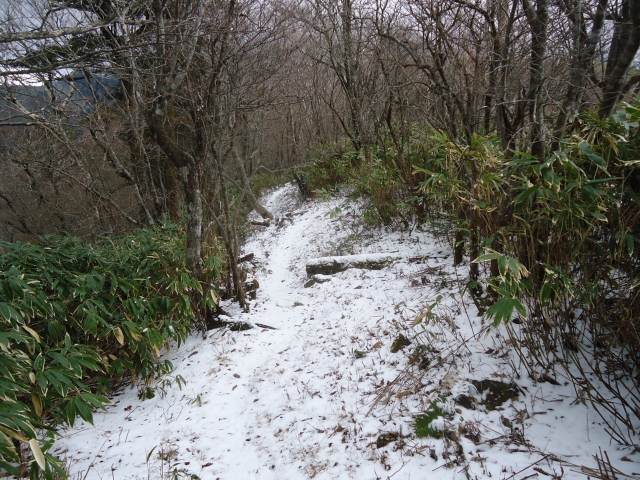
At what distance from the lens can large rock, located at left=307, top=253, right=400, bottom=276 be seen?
225 inches

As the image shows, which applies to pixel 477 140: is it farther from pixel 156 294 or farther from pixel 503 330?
pixel 156 294

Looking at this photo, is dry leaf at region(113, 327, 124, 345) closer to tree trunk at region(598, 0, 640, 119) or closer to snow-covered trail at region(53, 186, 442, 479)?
snow-covered trail at region(53, 186, 442, 479)

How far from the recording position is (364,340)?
3.87 m

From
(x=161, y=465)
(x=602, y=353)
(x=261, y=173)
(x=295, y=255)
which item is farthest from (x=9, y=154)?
(x=602, y=353)

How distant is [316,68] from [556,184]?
10.6 m

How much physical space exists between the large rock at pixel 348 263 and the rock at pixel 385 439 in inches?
129

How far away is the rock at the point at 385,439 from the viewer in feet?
8.28

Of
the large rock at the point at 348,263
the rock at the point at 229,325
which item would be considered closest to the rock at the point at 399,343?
the rock at the point at 229,325

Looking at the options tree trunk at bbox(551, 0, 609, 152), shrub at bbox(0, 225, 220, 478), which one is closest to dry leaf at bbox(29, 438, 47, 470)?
shrub at bbox(0, 225, 220, 478)

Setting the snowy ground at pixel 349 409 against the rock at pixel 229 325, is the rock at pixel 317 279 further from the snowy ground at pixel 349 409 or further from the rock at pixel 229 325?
the rock at pixel 229 325

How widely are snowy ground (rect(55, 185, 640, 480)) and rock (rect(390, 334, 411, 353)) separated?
6 cm

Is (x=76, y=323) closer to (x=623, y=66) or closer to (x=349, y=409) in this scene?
(x=349, y=409)

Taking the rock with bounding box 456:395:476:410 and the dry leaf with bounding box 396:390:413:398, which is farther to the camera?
the dry leaf with bounding box 396:390:413:398

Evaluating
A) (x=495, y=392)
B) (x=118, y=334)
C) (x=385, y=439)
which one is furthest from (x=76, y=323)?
(x=495, y=392)
